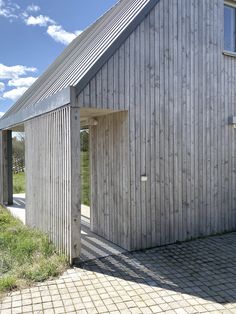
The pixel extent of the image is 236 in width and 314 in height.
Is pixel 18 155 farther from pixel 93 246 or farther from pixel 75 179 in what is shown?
pixel 75 179

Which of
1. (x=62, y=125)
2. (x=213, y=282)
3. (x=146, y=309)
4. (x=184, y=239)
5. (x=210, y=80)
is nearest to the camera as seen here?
(x=146, y=309)

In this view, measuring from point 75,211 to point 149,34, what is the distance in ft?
11.9

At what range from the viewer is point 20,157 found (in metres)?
22.9

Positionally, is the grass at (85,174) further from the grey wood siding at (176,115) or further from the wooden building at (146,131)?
the grey wood siding at (176,115)

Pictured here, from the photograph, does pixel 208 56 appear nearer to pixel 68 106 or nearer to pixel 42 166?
pixel 68 106

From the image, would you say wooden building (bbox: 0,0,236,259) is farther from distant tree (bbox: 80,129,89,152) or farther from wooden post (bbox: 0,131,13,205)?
wooden post (bbox: 0,131,13,205)

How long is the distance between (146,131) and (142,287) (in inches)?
112

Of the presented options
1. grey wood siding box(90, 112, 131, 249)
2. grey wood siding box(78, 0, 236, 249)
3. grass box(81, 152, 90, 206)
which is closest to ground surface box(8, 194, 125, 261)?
grey wood siding box(90, 112, 131, 249)

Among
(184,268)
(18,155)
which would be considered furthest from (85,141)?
(18,155)

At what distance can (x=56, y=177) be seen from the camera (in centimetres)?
585

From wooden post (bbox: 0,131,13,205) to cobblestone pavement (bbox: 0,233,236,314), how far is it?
259 inches

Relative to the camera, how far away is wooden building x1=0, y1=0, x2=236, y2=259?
5.45 metres

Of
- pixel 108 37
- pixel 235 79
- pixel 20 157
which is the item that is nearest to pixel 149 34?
pixel 108 37

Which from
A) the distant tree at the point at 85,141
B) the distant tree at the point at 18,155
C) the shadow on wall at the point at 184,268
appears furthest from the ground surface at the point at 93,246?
the distant tree at the point at 18,155
